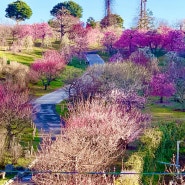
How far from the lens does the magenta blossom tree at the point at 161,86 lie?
41.4 metres

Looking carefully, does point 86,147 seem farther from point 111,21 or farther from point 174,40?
point 111,21

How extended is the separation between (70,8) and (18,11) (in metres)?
13.7

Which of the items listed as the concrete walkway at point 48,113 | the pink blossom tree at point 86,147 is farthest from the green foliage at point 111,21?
the pink blossom tree at point 86,147

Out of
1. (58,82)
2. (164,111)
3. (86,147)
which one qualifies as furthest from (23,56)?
(86,147)

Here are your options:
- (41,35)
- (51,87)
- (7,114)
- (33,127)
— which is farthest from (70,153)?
(41,35)

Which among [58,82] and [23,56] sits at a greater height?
[23,56]

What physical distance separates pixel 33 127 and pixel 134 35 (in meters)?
39.8

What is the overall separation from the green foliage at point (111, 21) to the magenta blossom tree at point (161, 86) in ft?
156

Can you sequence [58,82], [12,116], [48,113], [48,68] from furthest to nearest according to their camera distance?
[58,82] < [48,68] < [48,113] < [12,116]

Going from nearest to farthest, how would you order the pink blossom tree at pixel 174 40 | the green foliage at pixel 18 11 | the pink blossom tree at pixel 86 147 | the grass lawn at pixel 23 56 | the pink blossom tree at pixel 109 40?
the pink blossom tree at pixel 86 147, the grass lawn at pixel 23 56, the pink blossom tree at pixel 174 40, the pink blossom tree at pixel 109 40, the green foliage at pixel 18 11

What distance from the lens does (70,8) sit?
88.5 metres

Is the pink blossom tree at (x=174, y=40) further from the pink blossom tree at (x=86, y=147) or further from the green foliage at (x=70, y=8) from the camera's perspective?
the pink blossom tree at (x=86, y=147)

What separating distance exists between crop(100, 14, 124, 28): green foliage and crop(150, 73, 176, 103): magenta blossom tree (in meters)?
47.6

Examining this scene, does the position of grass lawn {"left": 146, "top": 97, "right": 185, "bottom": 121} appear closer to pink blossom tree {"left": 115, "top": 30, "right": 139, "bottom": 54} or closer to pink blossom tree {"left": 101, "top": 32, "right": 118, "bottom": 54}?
pink blossom tree {"left": 115, "top": 30, "right": 139, "bottom": 54}
